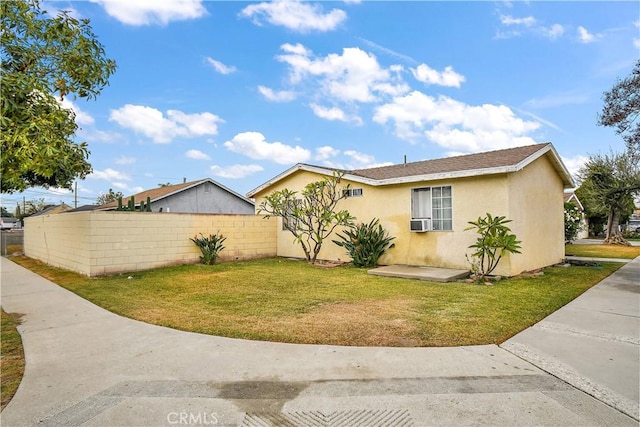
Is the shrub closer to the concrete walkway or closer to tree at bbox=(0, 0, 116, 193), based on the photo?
the concrete walkway

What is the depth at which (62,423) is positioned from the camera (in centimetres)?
244

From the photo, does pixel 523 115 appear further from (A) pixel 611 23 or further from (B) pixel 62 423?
(B) pixel 62 423

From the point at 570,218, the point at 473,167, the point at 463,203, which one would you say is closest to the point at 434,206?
the point at 463,203

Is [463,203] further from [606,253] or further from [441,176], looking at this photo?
[606,253]

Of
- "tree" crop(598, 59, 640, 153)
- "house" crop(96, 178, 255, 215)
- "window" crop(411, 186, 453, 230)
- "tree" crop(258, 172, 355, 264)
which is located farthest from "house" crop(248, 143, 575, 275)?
"house" crop(96, 178, 255, 215)

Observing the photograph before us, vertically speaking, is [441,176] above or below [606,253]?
above

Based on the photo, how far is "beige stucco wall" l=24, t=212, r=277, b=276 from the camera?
9742 mm

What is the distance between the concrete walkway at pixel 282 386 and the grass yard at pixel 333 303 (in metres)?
0.46

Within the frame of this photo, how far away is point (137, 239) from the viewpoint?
10445 mm

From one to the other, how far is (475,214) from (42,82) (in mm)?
9087

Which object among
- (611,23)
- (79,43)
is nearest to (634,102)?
(611,23)

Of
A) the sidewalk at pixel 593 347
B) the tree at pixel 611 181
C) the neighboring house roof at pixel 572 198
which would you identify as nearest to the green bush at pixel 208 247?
the sidewalk at pixel 593 347

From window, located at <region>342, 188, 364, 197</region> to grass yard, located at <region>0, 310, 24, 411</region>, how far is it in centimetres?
913

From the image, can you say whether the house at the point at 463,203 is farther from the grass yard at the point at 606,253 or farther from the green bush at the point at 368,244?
the grass yard at the point at 606,253
